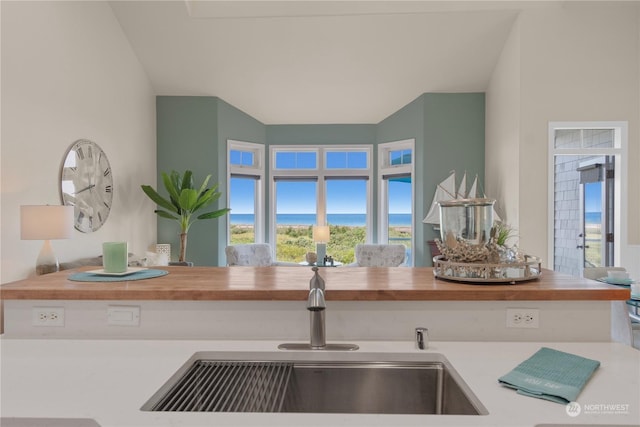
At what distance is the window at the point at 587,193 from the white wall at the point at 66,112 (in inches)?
202

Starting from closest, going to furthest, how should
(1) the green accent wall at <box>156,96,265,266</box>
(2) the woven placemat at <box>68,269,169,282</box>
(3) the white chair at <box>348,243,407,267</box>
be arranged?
(2) the woven placemat at <box>68,269,169,282</box>
(3) the white chair at <box>348,243,407,267</box>
(1) the green accent wall at <box>156,96,265,266</box>

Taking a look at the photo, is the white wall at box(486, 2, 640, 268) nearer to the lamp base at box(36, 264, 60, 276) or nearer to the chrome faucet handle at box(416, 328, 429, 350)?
the chrome faucet handle at box(416, 328, 429, 350)

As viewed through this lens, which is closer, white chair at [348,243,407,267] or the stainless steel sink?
the stainless steel sink

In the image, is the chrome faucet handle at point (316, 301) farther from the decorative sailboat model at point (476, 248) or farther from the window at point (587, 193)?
the window at point (587, 193)

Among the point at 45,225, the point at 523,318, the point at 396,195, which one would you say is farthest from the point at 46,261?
the point at 396,195

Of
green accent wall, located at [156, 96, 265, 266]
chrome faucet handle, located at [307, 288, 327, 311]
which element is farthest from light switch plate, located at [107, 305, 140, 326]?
green accent wall, located at [156, 96, 265, 266]

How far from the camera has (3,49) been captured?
125 inches

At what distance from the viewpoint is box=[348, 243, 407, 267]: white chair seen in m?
5.89

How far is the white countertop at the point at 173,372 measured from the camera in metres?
0.84

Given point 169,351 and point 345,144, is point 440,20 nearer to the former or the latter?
point 345,144

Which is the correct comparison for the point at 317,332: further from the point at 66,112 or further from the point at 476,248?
the point at 66,112

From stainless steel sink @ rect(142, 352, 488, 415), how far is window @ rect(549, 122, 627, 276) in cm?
436

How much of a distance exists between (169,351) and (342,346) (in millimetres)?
515

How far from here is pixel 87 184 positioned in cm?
441
